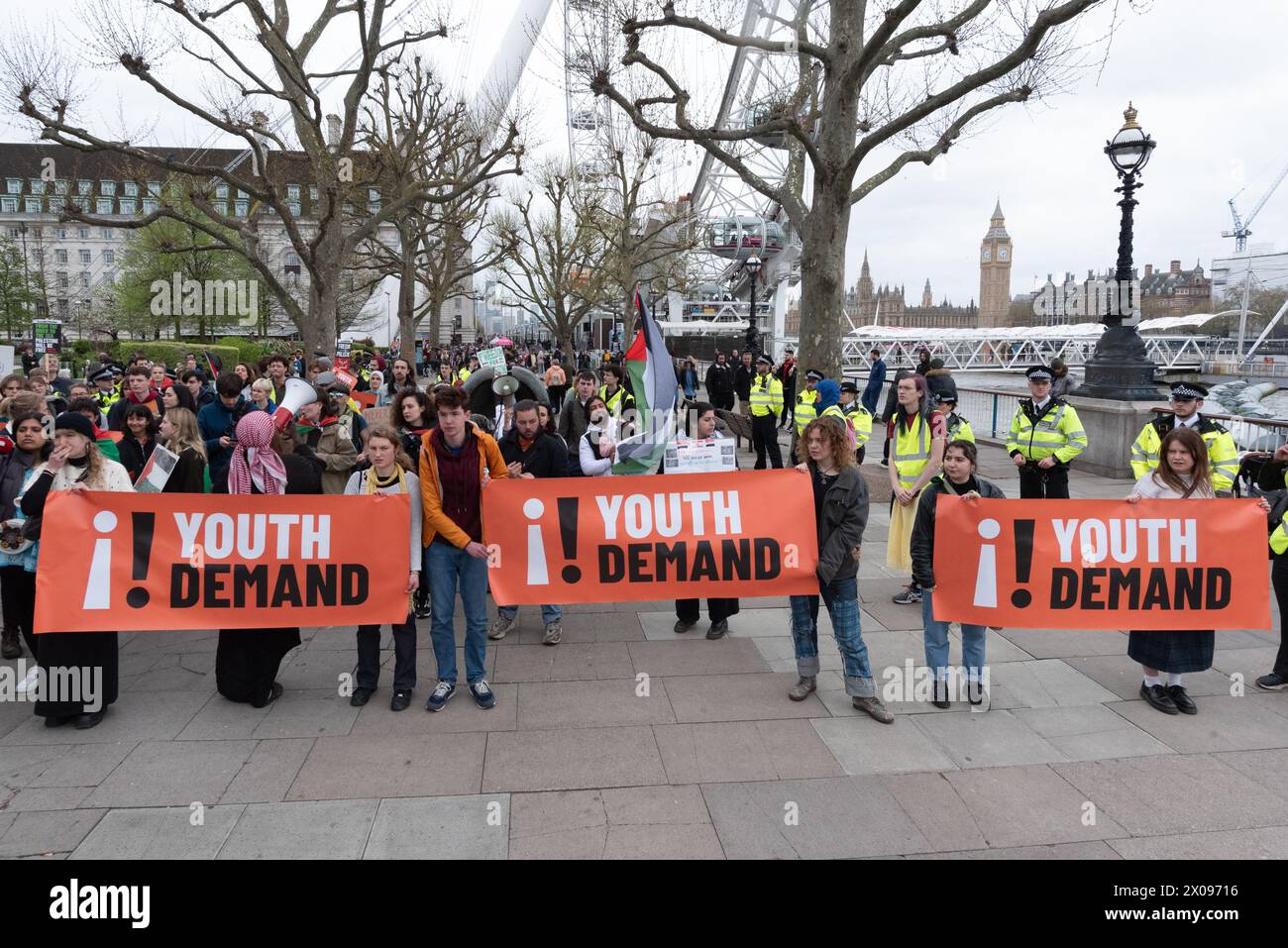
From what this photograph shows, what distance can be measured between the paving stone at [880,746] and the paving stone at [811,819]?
0.63 feet

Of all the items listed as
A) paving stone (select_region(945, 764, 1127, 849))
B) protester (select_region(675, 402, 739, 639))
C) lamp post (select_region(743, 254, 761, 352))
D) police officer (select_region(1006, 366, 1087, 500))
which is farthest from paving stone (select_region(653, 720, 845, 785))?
lamp post (select_region(743, 254, 761, 352))

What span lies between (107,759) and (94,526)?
4.77 ft

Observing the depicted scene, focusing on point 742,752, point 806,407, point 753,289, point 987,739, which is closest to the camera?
point 742,752

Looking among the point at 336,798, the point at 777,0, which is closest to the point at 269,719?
the point at 336,798

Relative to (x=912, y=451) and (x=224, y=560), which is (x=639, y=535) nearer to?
(x=912, y=451)

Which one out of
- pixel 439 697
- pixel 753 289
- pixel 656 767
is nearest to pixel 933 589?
pixel 656 767

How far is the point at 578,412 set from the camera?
838 centimetres

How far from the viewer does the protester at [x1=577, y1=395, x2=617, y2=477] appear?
7.04 m

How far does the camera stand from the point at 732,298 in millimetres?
77312

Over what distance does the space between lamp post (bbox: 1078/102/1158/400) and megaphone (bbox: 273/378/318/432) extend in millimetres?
11997

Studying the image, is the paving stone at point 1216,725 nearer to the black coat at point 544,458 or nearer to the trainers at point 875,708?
the trainers at point 875,708

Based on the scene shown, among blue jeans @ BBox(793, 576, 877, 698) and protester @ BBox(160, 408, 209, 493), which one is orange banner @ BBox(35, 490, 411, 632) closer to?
protester @ BBox(160, 408, 209, 493)

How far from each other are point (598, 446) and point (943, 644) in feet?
10.5

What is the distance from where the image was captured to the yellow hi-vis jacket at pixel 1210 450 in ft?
20.4
